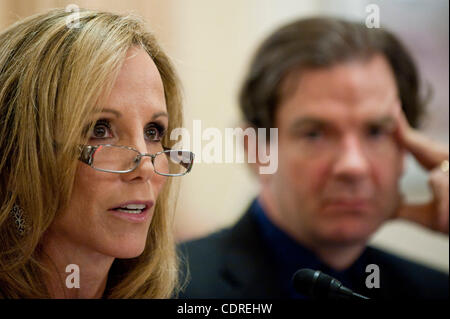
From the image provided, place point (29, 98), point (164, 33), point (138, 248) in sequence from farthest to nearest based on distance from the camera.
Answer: point (164, 33), point (138, 248), point (29, 98)

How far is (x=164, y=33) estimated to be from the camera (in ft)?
5.04

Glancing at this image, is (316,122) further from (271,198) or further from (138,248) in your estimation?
(138,248)

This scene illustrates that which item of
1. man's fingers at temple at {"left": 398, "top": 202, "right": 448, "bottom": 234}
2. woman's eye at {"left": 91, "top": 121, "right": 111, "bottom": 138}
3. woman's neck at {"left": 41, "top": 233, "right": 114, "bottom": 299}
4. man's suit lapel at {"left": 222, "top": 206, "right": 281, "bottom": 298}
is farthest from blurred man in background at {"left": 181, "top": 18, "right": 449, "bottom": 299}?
woman's eye at {"left": 91, "top": 121, "right": 111, "bottom": 138}

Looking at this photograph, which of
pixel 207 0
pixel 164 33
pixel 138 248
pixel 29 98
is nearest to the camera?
pixel 29 98

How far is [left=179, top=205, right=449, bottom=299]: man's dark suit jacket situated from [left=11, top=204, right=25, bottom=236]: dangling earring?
47cm

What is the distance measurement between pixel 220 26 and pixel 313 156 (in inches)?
18.6

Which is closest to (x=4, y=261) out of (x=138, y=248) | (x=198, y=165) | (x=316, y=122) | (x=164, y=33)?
(x=138, y=248)

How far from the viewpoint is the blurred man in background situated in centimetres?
172

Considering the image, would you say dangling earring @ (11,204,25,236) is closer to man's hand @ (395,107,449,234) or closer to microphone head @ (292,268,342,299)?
microphone head @ (292,268,342,299)

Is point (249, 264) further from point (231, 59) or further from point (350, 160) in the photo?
point (231, 59)

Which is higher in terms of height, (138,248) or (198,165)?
(198,165)

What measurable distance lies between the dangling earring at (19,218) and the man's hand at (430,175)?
1.15 m

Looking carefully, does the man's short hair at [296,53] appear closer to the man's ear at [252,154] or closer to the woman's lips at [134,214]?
the man's ear at [252,154]
